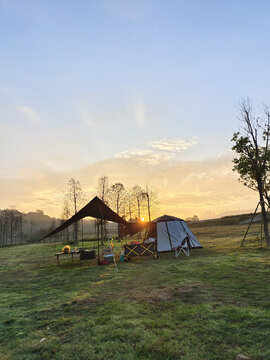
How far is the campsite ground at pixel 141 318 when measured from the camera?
2.97 metres

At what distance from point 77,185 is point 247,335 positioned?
2812 centimetres

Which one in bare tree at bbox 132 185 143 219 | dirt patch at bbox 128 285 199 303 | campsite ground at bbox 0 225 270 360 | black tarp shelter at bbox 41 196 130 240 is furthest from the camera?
bare tree at bbox 132 185 143 219

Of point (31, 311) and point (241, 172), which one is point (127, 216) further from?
point (31, 311)

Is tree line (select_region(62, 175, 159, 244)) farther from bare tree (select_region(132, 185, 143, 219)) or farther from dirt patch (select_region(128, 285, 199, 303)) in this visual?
dirt patch (select_region(128, 285, 199, 303))

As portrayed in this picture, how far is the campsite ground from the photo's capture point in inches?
117

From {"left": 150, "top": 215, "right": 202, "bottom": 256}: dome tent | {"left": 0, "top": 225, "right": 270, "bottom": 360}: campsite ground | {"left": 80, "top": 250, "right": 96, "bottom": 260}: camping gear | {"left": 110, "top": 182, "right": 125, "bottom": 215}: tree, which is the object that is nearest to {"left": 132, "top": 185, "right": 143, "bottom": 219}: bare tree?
{"left": 110, "top": 182, "right": 125, "bottom": 215}: tree

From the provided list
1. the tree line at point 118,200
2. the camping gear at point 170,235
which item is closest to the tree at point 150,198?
the tree line at point 118,200

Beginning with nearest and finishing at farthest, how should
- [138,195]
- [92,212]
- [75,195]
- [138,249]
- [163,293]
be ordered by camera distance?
1. [163,293]
2. [92,212]
3. [138,249]
4. [75,195]
5. [138,195]

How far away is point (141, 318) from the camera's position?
392 centimetres

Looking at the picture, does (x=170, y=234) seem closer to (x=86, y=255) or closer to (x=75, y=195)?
→ (x=86, y=255)

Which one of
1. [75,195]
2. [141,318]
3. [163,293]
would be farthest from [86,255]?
[75,195]

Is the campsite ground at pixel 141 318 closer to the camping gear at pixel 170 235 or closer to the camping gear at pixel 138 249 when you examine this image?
the camping gear at pixel 138 249

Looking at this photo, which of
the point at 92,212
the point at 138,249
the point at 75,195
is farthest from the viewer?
the point at 75,195

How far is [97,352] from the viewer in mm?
2955
